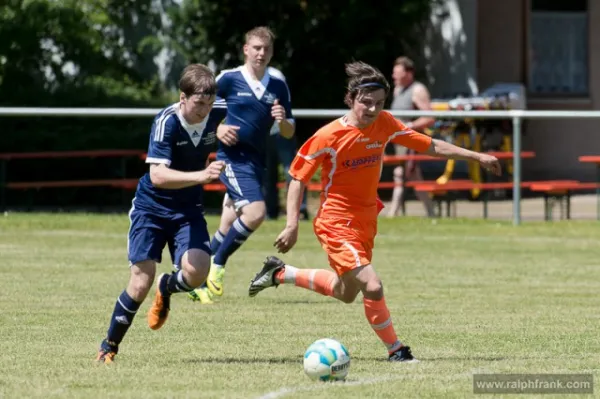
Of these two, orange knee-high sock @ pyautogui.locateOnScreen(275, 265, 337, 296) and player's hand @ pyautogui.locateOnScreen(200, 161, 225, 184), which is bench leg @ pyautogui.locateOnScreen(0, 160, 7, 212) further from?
player's hand @ pyautogui.locateOnScreen(200, 161, 225, 184)

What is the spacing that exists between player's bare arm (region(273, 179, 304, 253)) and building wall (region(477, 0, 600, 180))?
59.7ft

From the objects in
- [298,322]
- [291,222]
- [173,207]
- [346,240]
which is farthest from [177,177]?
[298,322]

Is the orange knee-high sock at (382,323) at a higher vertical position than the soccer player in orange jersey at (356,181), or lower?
lower

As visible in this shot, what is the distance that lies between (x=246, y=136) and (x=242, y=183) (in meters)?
0.45

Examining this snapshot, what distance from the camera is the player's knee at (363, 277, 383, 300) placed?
863 cm

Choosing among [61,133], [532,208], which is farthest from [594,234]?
[61,133]

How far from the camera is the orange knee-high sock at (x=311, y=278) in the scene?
9422 millimetres

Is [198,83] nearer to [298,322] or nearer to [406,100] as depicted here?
[298,322]

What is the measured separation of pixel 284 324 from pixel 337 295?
3.77 ft

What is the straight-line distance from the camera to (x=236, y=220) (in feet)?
39.9

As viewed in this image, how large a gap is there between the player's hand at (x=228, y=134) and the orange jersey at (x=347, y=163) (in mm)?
2898

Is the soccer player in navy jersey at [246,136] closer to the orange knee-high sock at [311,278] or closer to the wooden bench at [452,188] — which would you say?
the orange knee-high sock at [311,278]

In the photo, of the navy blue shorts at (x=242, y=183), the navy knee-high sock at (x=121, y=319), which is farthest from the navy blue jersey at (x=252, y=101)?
the navy knee-high sock at (x=121, y=319)

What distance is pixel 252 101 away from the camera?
12.5 m
